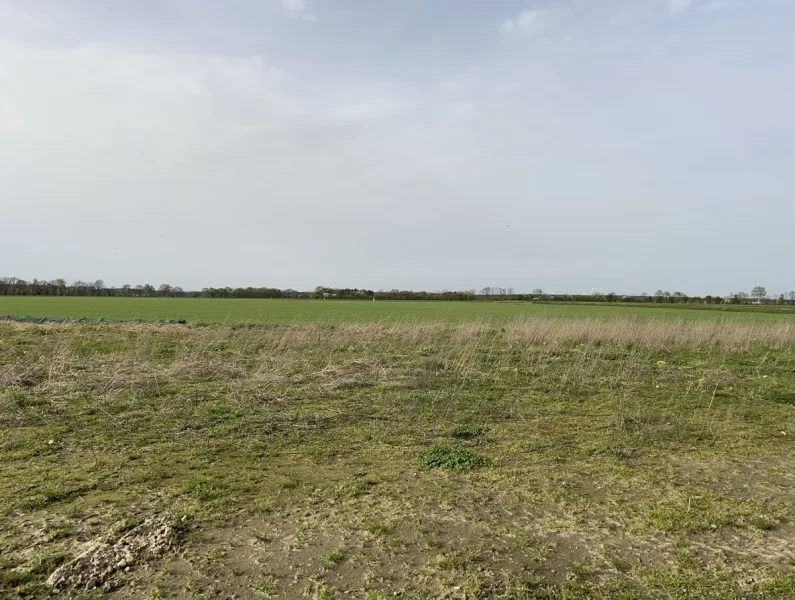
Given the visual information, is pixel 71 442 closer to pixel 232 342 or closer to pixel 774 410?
pixel 232 342

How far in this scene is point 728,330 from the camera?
20234 mm

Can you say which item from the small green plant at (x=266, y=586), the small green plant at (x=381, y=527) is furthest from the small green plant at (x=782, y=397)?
the small green plant at (x=266, y=586)

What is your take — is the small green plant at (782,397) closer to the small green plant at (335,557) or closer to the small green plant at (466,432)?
the small green plant at (466,432)

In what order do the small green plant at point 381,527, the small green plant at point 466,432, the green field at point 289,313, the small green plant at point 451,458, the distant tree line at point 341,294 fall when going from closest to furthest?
the small green plant at point 381,527
the small green plant at point 451,458
the small green plant at point 466,432
the green field at point 289,313
the distant tree line at point 341,294

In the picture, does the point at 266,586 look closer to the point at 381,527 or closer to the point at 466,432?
the point at 381,527

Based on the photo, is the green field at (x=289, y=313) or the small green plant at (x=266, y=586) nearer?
the small green plant at (x=266, y=586)

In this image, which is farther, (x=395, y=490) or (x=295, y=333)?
(x=295, y=333)

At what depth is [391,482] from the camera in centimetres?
518

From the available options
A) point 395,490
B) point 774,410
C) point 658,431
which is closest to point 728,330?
point 774,410

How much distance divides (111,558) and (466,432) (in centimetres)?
480

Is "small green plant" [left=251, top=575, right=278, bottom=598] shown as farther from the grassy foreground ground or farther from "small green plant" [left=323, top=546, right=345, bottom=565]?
"small green plant" [left=323, top=546, right=345, bottom=565]

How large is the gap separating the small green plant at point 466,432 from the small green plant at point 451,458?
29.8 inches

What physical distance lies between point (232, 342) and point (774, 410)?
14308mm

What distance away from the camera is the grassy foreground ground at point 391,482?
11.0 ft
